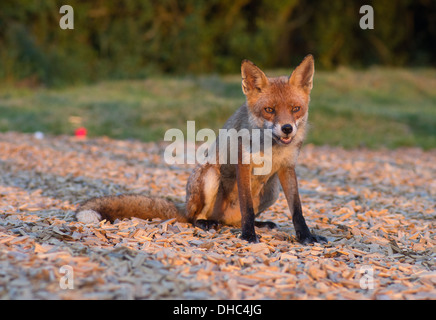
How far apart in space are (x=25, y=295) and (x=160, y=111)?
430 inches

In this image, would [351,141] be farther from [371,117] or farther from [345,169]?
[345,169]

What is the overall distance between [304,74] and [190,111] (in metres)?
Answer: 8.96

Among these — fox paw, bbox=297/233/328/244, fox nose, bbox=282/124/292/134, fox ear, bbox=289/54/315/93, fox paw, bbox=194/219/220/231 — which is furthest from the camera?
fox paw, bbox=194/219/220/231

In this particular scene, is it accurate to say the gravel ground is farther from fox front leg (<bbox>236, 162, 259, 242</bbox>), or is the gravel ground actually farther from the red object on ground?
the red object on ground

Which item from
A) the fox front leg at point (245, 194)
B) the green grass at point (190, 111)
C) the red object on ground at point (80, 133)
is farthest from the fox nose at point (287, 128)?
the red object on ground at point (80, 133)

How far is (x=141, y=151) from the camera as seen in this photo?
33.2 feet

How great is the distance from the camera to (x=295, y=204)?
486 centimetres

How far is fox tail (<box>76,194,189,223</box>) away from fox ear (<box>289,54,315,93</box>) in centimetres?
179

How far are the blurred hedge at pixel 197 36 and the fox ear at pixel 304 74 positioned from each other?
1641 cm

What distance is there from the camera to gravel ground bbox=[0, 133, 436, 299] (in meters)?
3.29

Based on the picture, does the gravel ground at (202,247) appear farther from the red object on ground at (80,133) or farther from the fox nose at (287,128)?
the red object on ground at (80,133)

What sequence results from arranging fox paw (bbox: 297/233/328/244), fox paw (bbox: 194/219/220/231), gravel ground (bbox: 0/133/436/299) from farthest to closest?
1. fox paw (bbox: 194/219/220/231)
2. fox paw (bbox: 297/233/328/244)
3. gravel ground (bbox: 0/133/436/299)

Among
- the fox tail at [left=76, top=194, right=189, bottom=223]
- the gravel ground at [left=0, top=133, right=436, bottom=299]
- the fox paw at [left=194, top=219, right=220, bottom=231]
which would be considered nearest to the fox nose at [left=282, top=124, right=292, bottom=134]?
the gravel ground at [left=0, top=133, right=436, bottom=299]

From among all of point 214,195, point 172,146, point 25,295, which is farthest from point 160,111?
point 25,295
